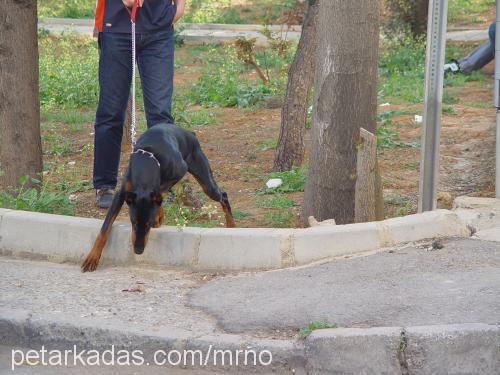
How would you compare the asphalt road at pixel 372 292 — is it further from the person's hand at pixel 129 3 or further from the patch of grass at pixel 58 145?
the patch of grass at pixel 58 145

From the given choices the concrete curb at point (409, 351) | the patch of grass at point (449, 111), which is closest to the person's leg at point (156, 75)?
the concrete curb at point (409, 351)

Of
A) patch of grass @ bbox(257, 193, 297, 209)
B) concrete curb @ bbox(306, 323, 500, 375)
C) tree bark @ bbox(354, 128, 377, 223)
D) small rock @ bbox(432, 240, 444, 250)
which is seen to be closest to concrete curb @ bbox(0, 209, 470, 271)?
small rock @ bbox(432, 240, 444, 250)

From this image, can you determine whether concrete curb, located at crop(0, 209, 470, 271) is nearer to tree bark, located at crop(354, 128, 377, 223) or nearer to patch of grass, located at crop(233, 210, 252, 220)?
tree bark, located at crop(354, 128, 377, 223)

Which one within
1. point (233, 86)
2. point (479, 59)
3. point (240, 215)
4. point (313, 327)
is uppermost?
point (479, 59)

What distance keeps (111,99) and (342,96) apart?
1.72m

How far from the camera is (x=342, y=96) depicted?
6262 millimetres

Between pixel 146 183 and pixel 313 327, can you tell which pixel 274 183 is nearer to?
pixel 146 183

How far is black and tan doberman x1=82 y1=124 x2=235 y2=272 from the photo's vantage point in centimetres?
550

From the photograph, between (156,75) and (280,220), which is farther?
(280,220)

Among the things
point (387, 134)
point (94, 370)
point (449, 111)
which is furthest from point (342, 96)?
point (449, 111)

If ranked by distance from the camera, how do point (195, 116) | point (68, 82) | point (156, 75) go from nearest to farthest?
point (156, 75) < point (195, 116) < point (68, 82)

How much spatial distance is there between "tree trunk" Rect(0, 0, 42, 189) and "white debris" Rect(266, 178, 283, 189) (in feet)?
6.55

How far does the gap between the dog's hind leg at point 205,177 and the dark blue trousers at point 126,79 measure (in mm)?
475

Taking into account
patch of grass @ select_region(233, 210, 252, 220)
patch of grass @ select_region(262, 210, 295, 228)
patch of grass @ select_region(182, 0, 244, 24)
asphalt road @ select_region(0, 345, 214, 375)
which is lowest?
asphalt road @ select_region(0, 345, 214, 375)
